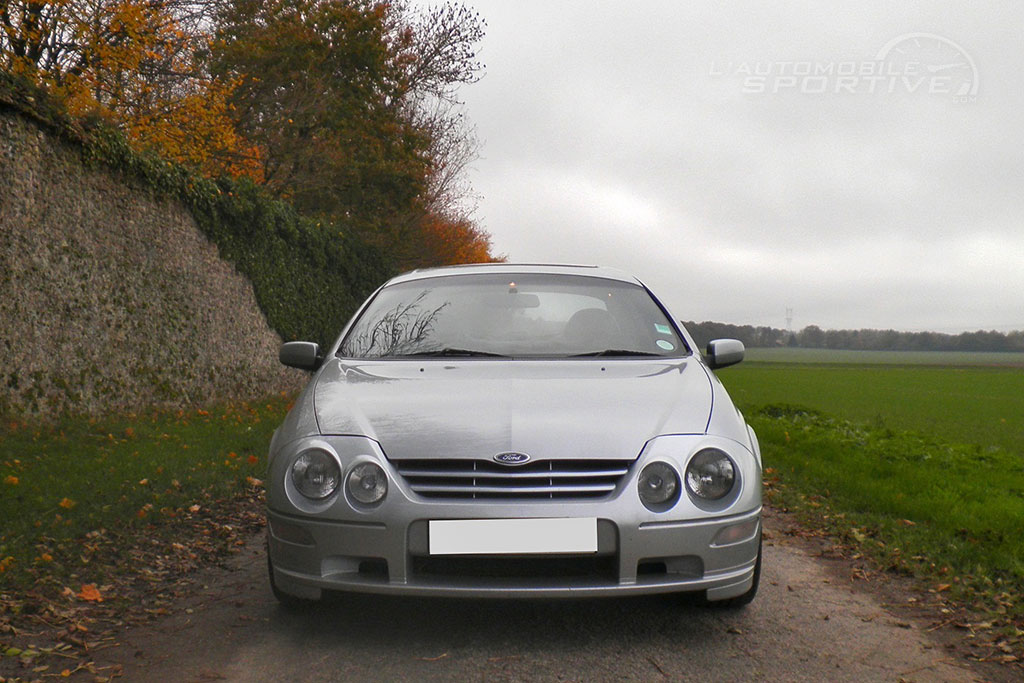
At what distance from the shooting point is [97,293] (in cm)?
1122

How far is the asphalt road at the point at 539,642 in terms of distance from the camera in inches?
130

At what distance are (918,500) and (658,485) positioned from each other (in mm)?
4220

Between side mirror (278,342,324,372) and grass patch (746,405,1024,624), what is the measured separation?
3.29 metres

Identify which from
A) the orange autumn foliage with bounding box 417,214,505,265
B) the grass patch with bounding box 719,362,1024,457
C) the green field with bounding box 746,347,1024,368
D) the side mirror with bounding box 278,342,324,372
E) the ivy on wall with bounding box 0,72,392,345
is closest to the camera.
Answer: the side mirror with bounding box 278,342,324,372

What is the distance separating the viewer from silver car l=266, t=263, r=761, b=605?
3.35 metres

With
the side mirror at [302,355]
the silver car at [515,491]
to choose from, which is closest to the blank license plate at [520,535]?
the silver car at [515,491]

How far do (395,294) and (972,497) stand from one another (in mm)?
4694

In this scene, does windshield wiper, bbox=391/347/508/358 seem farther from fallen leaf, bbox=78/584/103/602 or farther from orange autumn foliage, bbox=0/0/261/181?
orange autumn foliage, bbox=0/0/261/181

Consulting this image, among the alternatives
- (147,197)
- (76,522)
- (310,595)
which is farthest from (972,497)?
A: (147,197)

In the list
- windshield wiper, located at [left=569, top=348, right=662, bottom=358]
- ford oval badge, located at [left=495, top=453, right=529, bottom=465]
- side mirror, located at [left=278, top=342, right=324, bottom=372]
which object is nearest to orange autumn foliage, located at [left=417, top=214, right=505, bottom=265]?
side mirror, located at [left=278, top=342, right=324, bottom=372]

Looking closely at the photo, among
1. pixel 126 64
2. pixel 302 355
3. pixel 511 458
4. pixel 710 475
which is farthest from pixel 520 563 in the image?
pixel 126 64

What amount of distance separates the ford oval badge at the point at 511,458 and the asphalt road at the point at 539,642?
28.0 inches

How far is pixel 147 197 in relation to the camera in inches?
509

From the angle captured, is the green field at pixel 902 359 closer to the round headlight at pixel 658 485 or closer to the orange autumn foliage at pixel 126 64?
the orange autumn foliage at pixel 126 64
